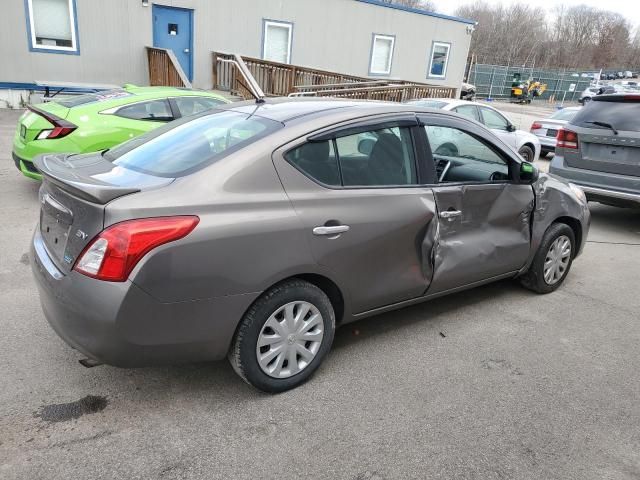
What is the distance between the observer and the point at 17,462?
2.30 meters

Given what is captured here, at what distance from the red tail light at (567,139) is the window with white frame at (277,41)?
1139cm

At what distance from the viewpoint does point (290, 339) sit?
289cm

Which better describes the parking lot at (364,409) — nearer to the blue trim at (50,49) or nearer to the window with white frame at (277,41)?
the blue trim at (50,49)

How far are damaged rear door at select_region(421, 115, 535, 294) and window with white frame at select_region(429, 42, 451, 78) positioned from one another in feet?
57.6

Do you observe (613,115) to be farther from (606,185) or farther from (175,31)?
(175,31)

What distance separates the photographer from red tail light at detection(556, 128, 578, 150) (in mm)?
6793

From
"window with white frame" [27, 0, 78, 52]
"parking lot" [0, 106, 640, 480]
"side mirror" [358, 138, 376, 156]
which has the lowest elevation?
"parking lot" [0, 106, 640, 480]

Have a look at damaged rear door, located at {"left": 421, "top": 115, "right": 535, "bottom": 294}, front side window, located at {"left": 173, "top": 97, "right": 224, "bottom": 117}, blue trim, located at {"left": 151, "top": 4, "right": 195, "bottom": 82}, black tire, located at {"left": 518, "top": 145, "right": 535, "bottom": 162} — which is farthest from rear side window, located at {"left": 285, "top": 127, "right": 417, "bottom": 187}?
blue trim, located at {"left": 151, "top": 4, "right": 195, "bottom": 82}

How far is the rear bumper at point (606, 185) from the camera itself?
20.8 ft

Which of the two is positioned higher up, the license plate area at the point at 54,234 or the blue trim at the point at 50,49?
the blue trim at the point at 50,49

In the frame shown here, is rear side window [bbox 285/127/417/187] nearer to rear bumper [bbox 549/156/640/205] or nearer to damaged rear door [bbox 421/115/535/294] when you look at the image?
damaged rear door [bbox 421/115/535/294]

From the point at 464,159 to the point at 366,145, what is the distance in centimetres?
136

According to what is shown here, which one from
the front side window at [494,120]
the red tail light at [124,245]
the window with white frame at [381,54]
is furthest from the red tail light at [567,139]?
the window with white frame at [381,54]

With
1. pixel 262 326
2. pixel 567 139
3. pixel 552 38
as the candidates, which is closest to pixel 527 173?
pixel 262 326
